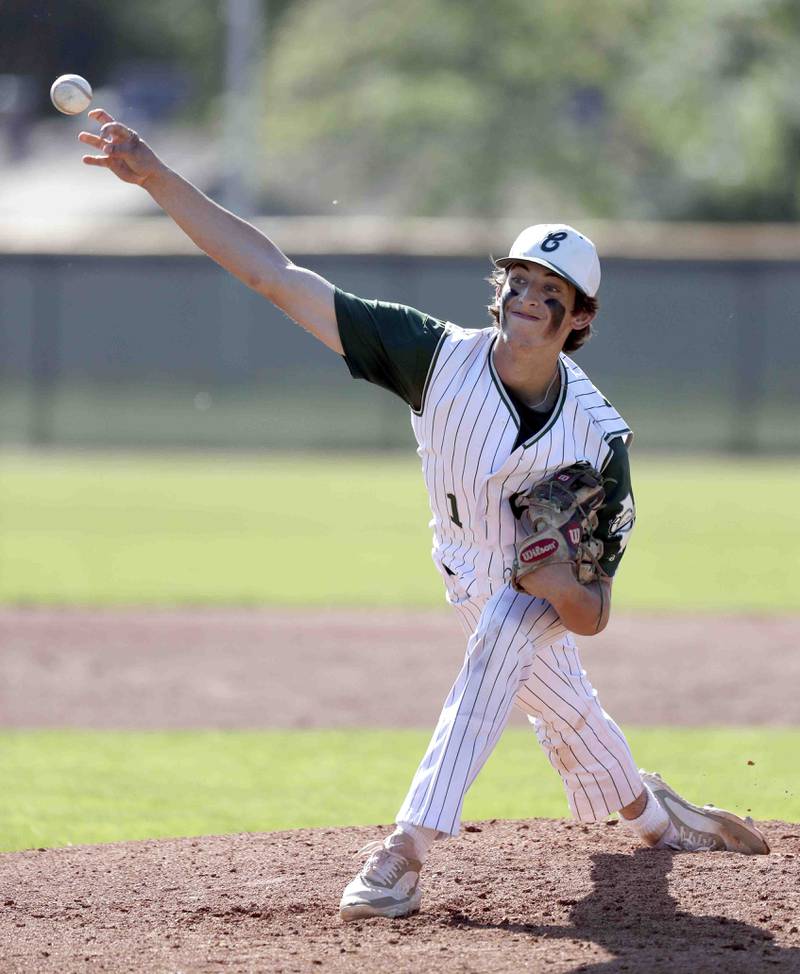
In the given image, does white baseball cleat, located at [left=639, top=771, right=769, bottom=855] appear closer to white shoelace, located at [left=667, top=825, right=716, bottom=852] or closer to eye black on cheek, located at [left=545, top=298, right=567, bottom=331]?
white shoelace, located at [left=667, top=825, right=716, bottom=852]

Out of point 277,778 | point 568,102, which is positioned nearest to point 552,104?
point 568,102

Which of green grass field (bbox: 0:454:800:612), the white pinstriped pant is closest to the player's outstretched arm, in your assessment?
the white pinstriped pant

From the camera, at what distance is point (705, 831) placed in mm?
4062

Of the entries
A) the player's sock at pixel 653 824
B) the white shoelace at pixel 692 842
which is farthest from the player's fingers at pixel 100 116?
the white shoelace at pixel 692 842

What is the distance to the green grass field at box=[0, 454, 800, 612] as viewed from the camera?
9.95 metres

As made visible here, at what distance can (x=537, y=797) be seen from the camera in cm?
521

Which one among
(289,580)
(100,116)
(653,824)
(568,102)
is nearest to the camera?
(100,116)

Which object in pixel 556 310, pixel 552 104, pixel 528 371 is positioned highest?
pixel 552 104

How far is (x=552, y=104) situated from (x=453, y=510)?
26466 millimetres

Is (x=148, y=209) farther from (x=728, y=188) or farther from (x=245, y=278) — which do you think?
(x=245, y=278)

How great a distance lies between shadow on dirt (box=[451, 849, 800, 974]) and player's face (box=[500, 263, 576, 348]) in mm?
1290

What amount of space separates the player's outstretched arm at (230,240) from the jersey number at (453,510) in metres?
0.44

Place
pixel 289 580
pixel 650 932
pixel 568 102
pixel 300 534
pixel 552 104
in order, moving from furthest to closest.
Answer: pixel 568 102 → pixel 552 104 → pixel 300 534 → pixel 289 580 → pixel 650 932

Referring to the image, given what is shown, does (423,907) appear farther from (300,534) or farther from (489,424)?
(300,534)
